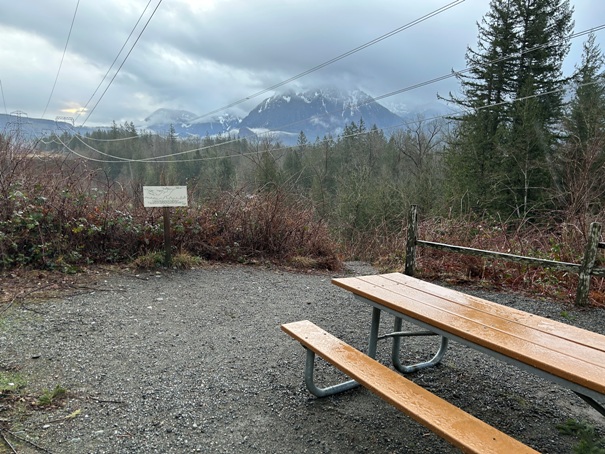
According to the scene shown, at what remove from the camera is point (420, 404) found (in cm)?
164

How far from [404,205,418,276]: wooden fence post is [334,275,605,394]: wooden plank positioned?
3034mm

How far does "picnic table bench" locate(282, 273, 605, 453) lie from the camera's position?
55.7 inches

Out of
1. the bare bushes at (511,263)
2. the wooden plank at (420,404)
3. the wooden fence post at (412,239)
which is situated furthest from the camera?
the wooden fence post at (412,239)

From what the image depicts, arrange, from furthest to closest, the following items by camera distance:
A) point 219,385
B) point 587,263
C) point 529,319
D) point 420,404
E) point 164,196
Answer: point 164,196 → point 587,263 → point 219,385 → point 529,319 → point 420,404

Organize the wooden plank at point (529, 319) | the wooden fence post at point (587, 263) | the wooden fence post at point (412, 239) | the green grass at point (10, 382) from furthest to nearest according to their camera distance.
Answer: the wooden fence post at point (412, 239), the wooden fence post at point (587, 263), the green grass at point (10, 382), the wooden plank at point (529, 319)

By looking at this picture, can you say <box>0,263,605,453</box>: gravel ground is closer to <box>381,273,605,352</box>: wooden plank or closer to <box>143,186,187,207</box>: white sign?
<box>381,273,605,352</box>: wooden plank

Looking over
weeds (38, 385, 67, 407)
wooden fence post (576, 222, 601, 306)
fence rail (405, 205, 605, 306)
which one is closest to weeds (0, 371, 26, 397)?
weeds (38, 385, 67, 407)

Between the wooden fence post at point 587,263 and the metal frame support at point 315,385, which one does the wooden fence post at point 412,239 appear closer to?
the wooden fence post at point 587,263

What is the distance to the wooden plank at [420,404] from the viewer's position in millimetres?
1380

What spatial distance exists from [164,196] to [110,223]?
109 centimetres

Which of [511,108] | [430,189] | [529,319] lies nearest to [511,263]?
[529,319]

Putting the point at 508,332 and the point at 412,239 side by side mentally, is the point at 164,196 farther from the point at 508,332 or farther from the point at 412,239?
the point at 508,332

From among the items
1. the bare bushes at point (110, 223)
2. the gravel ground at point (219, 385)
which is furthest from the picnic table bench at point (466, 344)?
the bare bushes at point (110, 223)

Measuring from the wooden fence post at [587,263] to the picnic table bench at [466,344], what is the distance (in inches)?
101
